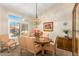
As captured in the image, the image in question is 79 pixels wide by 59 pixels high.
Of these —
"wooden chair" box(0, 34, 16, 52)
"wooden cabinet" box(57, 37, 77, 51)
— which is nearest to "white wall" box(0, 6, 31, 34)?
"wooden chair" box(0, 34, 16, 52)

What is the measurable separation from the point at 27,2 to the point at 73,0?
1052 millimetres

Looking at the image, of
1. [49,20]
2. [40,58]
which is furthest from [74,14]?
[40,58]

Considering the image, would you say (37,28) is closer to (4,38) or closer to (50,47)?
(50,47)

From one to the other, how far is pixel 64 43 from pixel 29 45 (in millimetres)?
793

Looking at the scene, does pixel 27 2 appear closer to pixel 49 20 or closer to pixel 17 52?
pixel 49 20

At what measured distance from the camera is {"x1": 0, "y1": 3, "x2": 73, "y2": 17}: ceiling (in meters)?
2.15

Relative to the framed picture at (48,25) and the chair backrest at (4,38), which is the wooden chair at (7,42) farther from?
the framed picture at (48,25)

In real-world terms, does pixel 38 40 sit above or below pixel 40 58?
above

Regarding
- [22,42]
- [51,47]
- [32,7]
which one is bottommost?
[51,47]

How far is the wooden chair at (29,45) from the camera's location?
87.0 inches

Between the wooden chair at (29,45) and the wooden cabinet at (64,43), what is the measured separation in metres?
0.46

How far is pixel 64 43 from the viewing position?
2143mm

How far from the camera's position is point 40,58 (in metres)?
2.27

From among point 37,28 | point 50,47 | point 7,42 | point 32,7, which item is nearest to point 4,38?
point 7,42
